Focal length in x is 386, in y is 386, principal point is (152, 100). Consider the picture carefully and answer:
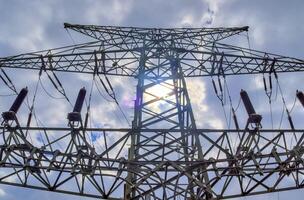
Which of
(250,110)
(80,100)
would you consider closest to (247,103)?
(250,110)

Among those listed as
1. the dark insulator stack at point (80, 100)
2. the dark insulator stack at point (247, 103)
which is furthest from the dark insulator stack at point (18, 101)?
the dark insulator stack at point (247, 103)

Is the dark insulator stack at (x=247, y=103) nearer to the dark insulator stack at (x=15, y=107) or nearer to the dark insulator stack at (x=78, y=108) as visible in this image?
the dark insulator stack at (x=78, y=108)

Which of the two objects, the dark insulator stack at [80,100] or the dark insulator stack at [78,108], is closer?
the dark insulator stack at [78,108]

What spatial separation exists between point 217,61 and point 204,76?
56.3 inches

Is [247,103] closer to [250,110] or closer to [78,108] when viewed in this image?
[250,110]

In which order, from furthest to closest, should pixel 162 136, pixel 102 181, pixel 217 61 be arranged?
pixel 217 61
pixel 162 136
pixel 102 181

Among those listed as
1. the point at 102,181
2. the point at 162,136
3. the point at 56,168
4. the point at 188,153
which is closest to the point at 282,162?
the point at 188,153

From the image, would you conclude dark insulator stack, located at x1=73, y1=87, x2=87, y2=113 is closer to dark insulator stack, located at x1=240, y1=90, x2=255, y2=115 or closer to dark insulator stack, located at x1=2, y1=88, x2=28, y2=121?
dark insulator stack, located at x1=2, y1=88, x2=28, y2=121

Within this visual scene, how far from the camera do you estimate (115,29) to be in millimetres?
19438

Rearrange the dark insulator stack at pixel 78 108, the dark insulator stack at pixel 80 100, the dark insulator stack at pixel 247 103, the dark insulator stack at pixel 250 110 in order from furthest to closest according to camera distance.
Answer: the dark insulator stack at pixel 247 103, the dark insulator stack at pixel 80 100, the dark insulator stack at pixel 250 110, the dark insulator stack at pixel 78 108

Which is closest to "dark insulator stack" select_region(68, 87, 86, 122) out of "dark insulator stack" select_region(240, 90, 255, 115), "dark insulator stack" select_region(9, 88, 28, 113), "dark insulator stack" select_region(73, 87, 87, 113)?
"dark insulator stack" select_region(73, 87, 87, 113)

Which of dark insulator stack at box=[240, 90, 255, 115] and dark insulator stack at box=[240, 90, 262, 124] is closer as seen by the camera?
dark insulator stack at box=[240, 90, 262, 124]

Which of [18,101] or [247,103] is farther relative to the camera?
[18,101]

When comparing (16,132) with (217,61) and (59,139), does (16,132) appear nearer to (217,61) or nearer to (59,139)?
(59,139)
